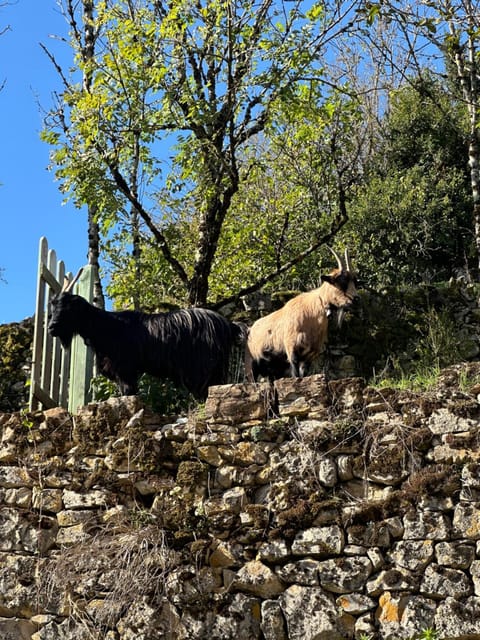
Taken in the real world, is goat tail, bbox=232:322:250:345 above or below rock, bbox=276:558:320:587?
above

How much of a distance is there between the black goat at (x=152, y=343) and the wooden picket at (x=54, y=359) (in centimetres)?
55

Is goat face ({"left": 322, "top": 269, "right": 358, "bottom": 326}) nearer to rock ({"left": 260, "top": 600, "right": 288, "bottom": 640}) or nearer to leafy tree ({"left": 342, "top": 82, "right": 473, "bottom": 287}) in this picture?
rock ({"left": 260, "top": 600, "right": 288, "bottom": 640})

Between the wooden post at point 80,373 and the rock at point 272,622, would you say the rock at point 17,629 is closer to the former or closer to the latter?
the rock at point 272,622

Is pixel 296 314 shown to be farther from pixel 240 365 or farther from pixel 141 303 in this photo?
pixel 141 303

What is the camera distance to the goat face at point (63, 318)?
8648 mm

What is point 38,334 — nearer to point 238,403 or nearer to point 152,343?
point 152,343

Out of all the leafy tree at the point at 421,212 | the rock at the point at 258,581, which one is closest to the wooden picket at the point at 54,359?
the rock at the point at 258,581

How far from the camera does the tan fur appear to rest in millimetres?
8383

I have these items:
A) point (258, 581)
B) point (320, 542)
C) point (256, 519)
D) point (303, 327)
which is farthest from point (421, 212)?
point (258, 581)

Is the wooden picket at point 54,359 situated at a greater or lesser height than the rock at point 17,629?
greater

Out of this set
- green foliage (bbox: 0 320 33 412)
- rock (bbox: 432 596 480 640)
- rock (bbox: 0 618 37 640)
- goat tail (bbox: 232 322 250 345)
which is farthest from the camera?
green foliage (bbox: 0 320 33 412)

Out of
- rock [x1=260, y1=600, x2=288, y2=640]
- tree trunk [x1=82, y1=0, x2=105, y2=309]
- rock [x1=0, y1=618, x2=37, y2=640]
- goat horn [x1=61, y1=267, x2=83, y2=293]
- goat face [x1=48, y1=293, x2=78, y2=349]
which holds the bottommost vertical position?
rock [x1=0, y1=618, x2=37, y2=640]

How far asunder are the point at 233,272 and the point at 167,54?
536 centimetres

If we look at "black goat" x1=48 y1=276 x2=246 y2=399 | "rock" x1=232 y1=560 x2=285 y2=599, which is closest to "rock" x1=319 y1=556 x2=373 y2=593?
"rock" x1=232 y1=560 x2=285 y2=599
